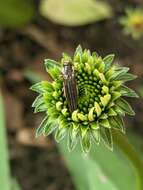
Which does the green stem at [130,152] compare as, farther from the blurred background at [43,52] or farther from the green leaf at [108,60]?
the blurred background at [43,52]

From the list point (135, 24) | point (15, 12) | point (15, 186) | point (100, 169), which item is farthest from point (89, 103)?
point (15, 12)

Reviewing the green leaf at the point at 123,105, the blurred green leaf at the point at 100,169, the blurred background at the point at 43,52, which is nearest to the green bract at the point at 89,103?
the green leaf at the point at 123,105

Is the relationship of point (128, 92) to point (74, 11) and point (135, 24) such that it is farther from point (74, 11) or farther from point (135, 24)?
point (74, 11)

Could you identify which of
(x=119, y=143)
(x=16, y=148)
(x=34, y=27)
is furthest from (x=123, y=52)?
(x=119, y=143)

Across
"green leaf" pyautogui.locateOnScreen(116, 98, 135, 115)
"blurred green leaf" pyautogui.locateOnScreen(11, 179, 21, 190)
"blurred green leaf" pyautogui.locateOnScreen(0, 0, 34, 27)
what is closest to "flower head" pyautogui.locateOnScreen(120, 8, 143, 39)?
"blurred green leaf" pyautogui.locateOnScreen(0, 0, 34, 27)

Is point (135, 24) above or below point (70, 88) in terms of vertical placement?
above

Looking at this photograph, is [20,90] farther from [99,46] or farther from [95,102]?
[95,102]
